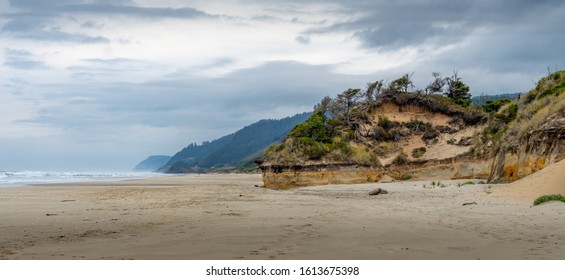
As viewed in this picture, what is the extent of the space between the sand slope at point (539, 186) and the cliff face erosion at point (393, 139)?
8.06m

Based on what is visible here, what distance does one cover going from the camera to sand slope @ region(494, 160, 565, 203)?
48.5 ft

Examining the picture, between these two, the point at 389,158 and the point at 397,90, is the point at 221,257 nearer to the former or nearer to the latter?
the point at 389,158

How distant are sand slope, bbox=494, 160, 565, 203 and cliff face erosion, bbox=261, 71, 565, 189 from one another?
26.4 feet

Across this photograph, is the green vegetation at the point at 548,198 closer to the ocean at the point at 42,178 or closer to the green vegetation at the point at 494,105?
the green vegetation at the point at 494,105

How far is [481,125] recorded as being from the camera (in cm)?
3819

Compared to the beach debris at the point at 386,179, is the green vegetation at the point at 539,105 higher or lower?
higher

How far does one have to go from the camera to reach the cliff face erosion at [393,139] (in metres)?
34.2

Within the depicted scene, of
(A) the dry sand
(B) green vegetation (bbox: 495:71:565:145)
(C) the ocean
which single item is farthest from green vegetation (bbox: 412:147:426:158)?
(C) the ocean

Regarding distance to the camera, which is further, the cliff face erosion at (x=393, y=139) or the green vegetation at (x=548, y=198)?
the cliff face erosion at (x=393, y=139)

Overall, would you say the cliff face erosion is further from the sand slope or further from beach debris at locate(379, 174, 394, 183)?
the sand slope

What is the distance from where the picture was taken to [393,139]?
3994 centimetres

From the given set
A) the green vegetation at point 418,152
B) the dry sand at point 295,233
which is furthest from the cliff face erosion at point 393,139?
the dry sand at point 295,233

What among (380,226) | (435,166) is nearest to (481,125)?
(435,166)

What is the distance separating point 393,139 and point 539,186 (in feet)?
80.1
